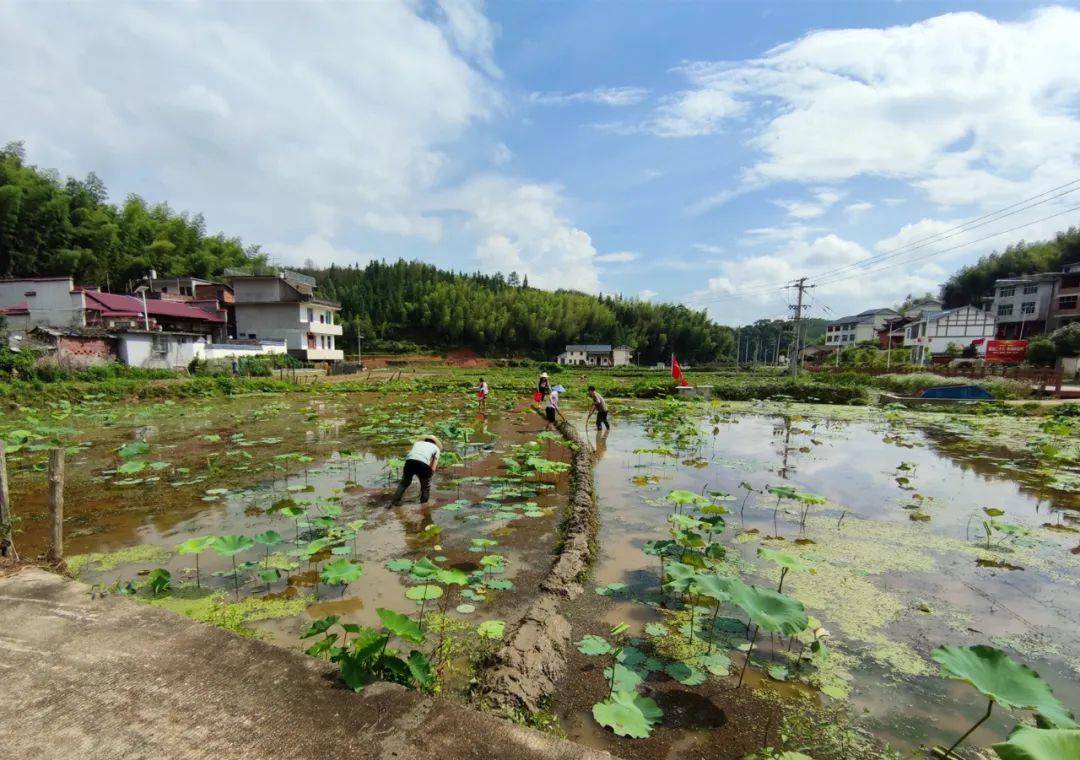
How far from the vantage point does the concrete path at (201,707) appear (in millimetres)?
2350

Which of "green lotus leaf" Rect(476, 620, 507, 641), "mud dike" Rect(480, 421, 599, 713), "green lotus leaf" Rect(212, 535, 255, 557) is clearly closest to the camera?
"mud dike" Rect(480, 421, 599, 713)

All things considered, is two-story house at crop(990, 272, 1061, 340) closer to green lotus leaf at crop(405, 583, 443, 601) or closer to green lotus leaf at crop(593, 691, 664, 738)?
green lotus leaf at crop(593, 691, 664, 738)

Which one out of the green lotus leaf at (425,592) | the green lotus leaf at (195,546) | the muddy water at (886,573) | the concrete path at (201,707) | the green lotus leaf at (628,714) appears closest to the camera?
the concrete path at (201,707)

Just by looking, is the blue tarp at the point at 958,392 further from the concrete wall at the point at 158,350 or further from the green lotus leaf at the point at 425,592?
the concrete wall at the point at 158,350

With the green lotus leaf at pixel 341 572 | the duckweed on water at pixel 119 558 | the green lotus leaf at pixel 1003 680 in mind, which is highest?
the green lotus leaf at pixel 1003 680

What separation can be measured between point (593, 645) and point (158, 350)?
32.4 meters

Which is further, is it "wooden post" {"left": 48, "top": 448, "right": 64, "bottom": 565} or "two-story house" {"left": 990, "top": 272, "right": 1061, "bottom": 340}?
"two-story house" {"left": 990, "top": 272, "right": 1061, "bottom": 340}

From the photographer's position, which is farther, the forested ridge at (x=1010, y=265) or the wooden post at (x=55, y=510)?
the forested ridge at (x=1010, y=265)

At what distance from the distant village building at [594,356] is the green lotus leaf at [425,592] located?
64198 millimetres

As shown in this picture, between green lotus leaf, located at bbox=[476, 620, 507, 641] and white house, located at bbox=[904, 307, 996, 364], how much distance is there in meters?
59.5

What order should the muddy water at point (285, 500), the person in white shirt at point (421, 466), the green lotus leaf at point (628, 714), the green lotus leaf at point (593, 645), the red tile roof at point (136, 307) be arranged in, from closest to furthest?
1. the green lotus leaf at point (628, 714)
2. the green lotus leaf at point (593, 645)
3. the muddy water at point (285, 500)
4. the person in white shirt at point (421, 466)
5. the red tile roof at point (136, 307)

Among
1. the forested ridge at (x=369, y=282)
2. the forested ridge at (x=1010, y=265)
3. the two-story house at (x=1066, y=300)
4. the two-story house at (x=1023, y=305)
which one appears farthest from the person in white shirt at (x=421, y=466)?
the forested ridge at (x=1010, y=265)

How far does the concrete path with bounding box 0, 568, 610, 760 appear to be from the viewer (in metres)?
2.35

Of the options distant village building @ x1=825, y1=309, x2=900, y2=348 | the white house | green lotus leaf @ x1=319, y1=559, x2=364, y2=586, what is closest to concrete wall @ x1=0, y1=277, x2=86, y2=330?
green lotus leaf @ x1=319, y1=559, x2=364, y2=586
